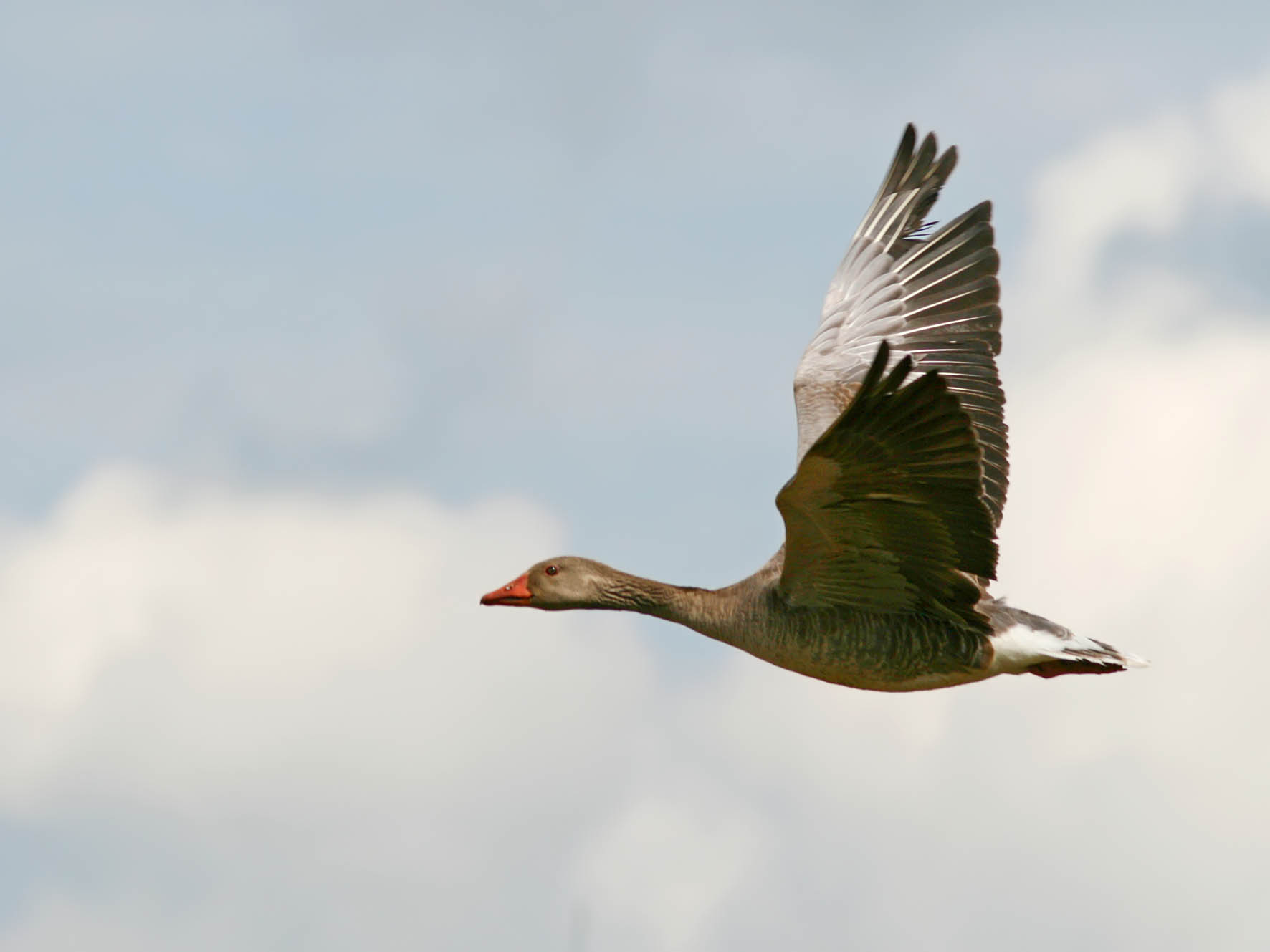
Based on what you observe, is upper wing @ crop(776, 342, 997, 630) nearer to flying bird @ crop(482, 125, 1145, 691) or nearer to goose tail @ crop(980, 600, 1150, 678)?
flying bird @ crop(482, 125, 1145, 691)

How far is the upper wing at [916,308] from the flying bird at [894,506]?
0.7 inches

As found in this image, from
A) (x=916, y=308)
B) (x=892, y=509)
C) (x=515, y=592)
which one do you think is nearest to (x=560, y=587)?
(x=515, y=592)

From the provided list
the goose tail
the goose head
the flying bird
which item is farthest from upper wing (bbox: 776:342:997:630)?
the goose head

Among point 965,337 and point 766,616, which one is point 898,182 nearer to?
point 965,337

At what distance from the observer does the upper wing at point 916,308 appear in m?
14.6

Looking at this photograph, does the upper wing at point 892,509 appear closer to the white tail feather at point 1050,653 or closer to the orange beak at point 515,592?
the white tail feather at point 1050,653

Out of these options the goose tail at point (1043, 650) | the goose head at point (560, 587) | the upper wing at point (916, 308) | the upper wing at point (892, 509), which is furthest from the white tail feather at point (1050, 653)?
the goose head at point (560, 587)

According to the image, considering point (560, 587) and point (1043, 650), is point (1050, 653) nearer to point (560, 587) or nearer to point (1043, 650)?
point (1043, 650)

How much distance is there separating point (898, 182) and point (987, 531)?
6.16 metres

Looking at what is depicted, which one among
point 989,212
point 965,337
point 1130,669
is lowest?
point 1130,669

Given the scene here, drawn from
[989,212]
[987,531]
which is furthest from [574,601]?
[989,212]

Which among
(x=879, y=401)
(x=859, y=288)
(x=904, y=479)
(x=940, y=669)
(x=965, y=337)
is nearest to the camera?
(x=879, y=401)

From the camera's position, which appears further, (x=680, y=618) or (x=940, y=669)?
(x=680, y=618)

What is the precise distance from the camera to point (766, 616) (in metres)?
12.4
